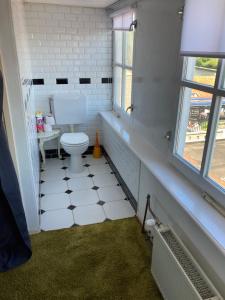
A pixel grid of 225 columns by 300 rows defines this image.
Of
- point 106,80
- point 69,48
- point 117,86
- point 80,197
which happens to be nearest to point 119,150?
point 80,197

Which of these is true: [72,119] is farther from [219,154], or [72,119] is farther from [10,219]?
[219,154]

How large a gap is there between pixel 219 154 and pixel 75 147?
2064 mm

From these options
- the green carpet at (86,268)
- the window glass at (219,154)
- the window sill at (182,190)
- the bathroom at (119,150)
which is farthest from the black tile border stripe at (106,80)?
the window glass at (219,154)

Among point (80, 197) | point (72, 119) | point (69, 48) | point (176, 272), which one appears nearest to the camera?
point (176, 272)

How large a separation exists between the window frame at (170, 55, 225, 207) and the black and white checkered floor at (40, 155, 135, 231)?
1.04 m

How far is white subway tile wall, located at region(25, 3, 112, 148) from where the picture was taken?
323cm

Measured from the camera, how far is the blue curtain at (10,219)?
1606 millimetres

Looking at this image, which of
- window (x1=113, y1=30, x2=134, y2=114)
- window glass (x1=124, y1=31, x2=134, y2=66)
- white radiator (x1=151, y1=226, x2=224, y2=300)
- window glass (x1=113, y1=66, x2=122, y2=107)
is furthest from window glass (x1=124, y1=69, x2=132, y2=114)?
white radiator (x1=151, y1=226, x2=224, y2=300)

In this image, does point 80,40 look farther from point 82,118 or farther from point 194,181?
point 194,181

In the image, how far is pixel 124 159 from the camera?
9.61 feet

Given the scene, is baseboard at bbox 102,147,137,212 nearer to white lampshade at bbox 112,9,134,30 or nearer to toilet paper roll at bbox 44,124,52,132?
toilet paper roll at bbox 44,124,52,132

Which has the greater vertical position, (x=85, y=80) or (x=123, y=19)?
(x=123, y=19)

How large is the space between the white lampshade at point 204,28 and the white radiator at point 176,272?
1153mm

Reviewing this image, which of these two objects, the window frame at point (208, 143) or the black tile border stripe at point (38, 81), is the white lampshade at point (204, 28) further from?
the black tile border stripe at point (38, 81)
